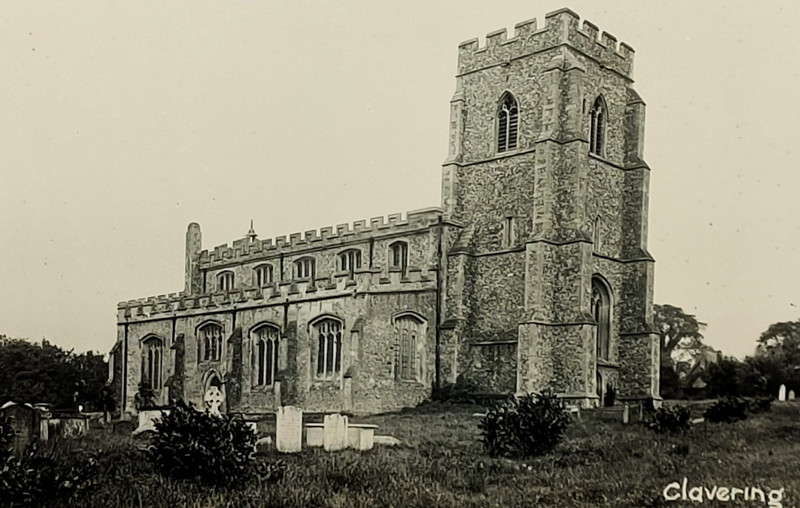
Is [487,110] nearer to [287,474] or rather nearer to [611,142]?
[611,142]

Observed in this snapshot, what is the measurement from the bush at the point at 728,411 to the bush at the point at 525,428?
16.0 ft

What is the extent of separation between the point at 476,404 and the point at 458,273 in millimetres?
4765

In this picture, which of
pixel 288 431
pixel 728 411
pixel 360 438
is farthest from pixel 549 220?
pixel 288 431

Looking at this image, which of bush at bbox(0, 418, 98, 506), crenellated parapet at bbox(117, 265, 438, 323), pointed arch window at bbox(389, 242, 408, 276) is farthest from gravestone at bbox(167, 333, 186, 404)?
bush at bbox(0, 418, 98, 506)

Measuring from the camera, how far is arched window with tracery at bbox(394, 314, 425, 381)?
32.2m

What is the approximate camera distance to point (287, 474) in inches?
613

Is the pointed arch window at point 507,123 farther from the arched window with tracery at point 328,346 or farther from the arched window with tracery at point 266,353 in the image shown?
the arched window with tracery at point 266,353

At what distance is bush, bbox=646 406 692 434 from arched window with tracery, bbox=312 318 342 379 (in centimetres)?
1177

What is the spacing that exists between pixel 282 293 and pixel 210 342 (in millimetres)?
4755

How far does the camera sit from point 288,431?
1925 centimetres

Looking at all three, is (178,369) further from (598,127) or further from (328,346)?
(598,127)

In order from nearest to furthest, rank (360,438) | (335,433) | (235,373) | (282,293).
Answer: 1. (335,433)
2. (360,438)
3. (282,293)
4. (235,373)

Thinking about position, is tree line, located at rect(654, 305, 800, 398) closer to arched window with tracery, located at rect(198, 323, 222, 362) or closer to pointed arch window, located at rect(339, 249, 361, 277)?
pointed arch window, located at rect(339, 249, 361, 277)

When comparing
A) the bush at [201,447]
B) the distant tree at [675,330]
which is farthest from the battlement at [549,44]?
the bush at [201,447]
